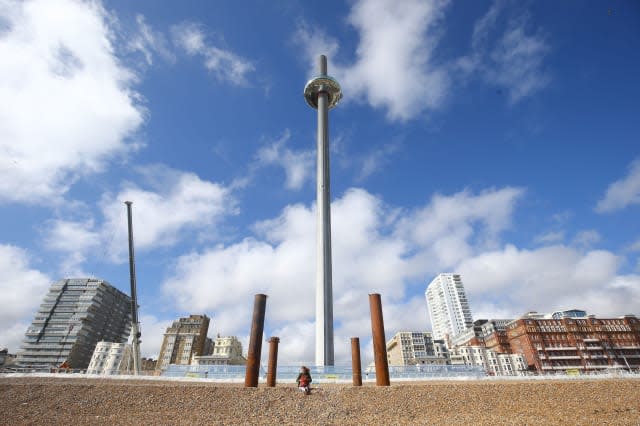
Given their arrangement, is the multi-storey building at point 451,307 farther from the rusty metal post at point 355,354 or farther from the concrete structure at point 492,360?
the rusty metal post at point 355,354

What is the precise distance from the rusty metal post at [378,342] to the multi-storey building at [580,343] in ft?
313

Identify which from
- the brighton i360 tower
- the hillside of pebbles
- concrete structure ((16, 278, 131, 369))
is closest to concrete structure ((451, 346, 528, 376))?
the brighton i360 tower

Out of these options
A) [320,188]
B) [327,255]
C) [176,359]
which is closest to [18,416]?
[327,255]

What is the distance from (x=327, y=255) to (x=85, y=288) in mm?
116725

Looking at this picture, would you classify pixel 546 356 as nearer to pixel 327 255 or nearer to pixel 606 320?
pixel 606 320

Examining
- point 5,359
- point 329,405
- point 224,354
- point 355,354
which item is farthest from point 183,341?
point 329,405

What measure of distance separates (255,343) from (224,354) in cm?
9966

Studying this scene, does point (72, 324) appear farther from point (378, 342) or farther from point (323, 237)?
point (378, 342)

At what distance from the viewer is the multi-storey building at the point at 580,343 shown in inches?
3524

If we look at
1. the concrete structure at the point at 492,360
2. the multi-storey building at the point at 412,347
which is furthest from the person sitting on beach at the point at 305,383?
the multi-storey building at the point at 412,347

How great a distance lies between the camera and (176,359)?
4242 inches

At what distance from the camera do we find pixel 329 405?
530 inches

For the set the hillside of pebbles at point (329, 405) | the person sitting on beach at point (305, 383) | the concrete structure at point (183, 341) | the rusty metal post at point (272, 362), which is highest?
the concrete structure at point (183, 341)

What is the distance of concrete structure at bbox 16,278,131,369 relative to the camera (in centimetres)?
10650
